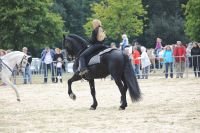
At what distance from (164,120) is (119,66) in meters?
3.58

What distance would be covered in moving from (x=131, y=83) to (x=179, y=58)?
→ 1670cm

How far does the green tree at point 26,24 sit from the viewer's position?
4834 centimetres

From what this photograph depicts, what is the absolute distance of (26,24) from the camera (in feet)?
159

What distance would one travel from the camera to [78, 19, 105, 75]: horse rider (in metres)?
16.3

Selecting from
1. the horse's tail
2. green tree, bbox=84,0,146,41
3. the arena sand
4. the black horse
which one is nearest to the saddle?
the black horse

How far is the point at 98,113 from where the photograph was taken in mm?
15203

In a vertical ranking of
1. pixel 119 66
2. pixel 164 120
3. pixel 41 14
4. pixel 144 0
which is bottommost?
pixel 164 120

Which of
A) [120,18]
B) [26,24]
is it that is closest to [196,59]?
[26,24]

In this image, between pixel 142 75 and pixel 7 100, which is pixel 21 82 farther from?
pixel 7 100

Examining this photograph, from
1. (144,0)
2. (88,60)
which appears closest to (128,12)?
(144,0)

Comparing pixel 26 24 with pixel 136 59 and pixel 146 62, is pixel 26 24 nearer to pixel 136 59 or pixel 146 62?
pixel 136 59

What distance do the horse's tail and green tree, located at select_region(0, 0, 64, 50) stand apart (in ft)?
106

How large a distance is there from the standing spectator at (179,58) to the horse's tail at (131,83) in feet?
53.9

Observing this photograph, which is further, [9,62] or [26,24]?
[26,24]
